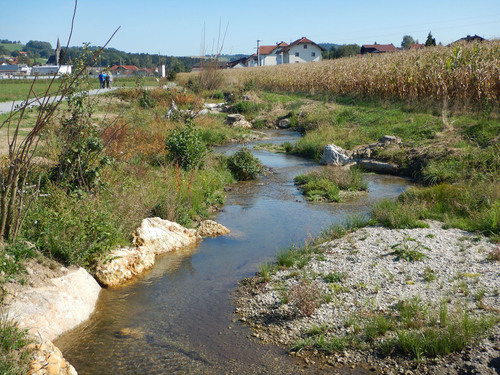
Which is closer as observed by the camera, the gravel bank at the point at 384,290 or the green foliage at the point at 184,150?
the gravel bank at the point at 384,290

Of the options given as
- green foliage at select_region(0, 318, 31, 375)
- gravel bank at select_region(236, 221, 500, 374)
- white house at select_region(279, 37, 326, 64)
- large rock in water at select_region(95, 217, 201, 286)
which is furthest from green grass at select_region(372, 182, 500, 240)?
white house at select_region(279, 37, 326, 64)

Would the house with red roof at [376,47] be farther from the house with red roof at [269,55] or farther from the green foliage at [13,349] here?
the green foliage at [13,349]

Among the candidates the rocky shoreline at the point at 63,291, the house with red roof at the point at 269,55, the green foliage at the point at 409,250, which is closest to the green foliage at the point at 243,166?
the rocky shoreline at the point at 63,291

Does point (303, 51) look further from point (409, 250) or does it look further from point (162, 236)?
point (409, 250)

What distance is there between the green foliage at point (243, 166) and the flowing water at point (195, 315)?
3626 millimetres

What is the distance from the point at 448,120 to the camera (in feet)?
60.1

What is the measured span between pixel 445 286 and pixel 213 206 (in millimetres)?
6822

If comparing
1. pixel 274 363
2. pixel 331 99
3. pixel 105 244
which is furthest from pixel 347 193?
pixel 331 99

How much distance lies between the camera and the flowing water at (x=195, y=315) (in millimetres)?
5637

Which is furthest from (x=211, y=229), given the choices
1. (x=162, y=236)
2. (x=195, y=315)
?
(x=195, y=315)

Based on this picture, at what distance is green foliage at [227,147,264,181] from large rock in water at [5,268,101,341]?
8.51 meters

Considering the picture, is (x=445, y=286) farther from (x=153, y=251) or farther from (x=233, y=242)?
(x=153, y=251)

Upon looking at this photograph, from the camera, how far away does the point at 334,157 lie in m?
16.7

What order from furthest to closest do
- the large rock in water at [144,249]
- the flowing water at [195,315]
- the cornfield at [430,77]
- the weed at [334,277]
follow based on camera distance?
the cornfield at [430,77]
the large rock in water at [144,249]
the weed at [334,277]
the flowing water at [195,315]
